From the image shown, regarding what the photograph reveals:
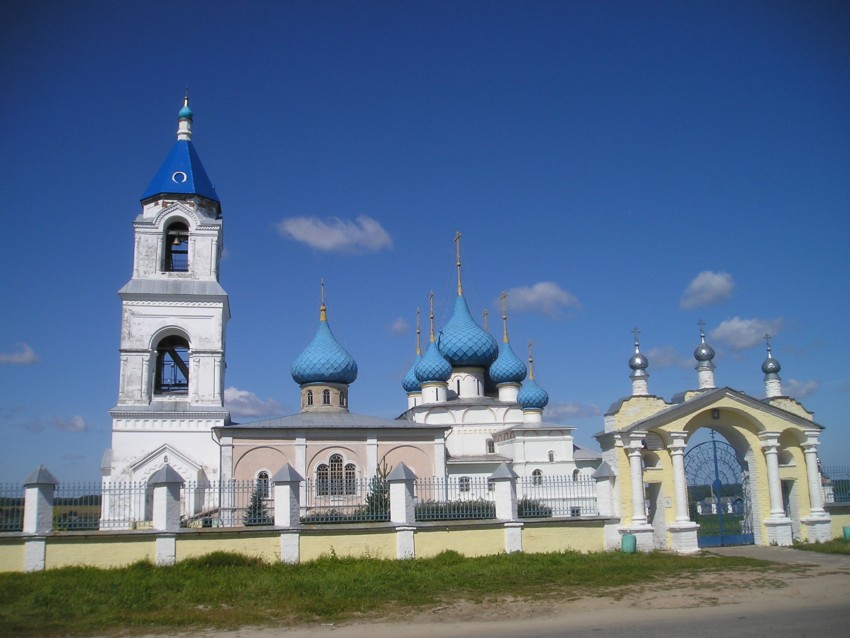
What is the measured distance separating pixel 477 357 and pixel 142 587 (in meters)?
20.1

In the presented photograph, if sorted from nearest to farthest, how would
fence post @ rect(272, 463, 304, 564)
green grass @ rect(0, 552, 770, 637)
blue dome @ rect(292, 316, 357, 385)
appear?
1. green grass @ rect(0, 552, 770, 637)
2. fence post @ rect(272, 463, 304, 564)
3. blue dome @ rect(292, 316, 357, 385)

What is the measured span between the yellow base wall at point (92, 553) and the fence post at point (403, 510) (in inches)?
174

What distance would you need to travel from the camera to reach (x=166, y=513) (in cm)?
1408

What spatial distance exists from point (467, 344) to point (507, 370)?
186cm

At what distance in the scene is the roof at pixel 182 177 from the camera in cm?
2391

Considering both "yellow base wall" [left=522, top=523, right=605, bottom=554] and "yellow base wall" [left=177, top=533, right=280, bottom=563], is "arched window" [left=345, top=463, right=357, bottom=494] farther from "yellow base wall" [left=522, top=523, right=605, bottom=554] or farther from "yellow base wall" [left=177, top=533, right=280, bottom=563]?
"yellow base wall" [left=177, top=533, right=280, bottom=563]

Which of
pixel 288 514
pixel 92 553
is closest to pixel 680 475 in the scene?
pixel 288 514

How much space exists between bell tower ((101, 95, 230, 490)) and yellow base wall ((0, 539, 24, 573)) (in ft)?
25.0

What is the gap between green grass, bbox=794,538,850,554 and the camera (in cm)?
1631

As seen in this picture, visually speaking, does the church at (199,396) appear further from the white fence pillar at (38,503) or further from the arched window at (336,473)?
the white fence pillar at (38,503)

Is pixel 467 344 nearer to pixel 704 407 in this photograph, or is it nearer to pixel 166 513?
pixel 704 407

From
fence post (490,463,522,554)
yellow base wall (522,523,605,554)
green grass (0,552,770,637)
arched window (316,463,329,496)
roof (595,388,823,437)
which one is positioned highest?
roof (595,388,823,437)

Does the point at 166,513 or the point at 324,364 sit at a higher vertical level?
the point at 324,364

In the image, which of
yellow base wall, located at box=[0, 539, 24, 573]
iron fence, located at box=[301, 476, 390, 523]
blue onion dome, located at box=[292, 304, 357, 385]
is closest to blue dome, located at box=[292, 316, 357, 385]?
blue onion dome, located at box=[292, 304, 357, 385]
